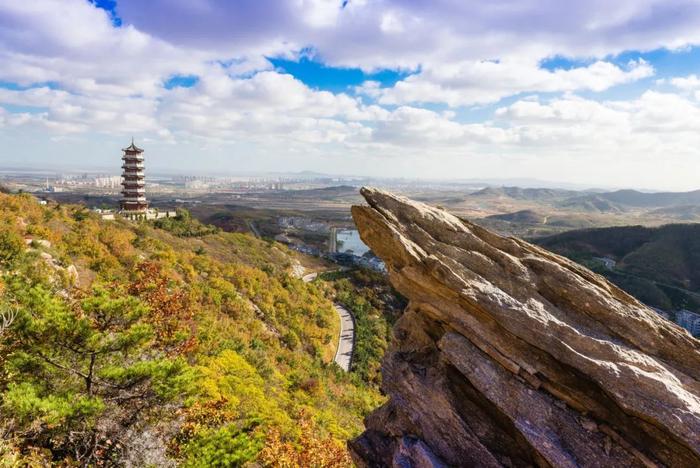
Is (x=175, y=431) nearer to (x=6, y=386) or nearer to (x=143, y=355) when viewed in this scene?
(x=143, y=355)

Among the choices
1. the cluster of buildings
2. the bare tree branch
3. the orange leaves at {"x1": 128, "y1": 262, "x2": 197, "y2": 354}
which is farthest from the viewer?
the cluster of buildings

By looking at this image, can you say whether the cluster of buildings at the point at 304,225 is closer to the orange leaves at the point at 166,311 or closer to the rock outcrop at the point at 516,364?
the orange leaves at the point at 166,311

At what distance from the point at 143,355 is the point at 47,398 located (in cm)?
312

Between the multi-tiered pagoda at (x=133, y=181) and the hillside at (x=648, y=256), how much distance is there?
228 feet

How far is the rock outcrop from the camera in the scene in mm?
7129

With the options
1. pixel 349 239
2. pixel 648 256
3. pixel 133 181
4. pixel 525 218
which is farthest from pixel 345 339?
pixel 525 218

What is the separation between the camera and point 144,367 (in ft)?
31.6

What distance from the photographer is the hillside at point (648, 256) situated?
6500 centimetres

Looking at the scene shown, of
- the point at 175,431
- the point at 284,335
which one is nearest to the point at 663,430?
the point at 175,431

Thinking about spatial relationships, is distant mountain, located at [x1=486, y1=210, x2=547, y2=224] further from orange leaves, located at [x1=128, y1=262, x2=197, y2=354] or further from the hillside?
orange leaves, located at [x1=128, y1=262, x2=197, y2=354]

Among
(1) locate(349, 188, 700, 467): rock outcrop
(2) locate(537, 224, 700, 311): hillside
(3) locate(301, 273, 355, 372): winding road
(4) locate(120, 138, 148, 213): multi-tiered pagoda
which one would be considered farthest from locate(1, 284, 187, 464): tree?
(2) locate(537, 224, 700, 311): hillside

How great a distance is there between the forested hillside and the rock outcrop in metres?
4.35

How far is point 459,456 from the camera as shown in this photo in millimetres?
8281

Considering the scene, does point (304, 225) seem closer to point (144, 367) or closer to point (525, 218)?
point (525, 218)
